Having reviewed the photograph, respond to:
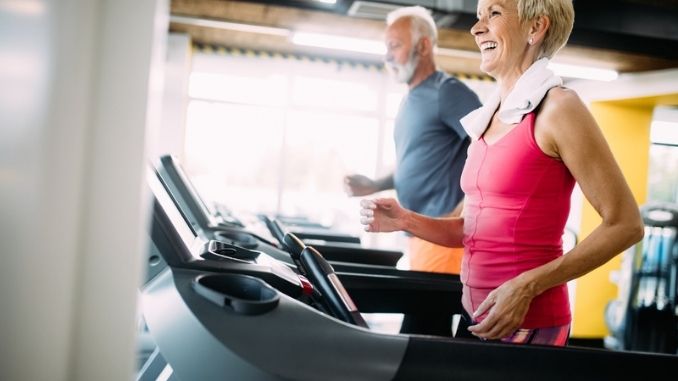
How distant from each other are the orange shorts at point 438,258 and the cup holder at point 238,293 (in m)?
1.30

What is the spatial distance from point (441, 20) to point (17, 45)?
11.3 feet

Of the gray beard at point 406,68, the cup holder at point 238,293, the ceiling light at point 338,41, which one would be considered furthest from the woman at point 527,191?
the ceiling light at point 338,41

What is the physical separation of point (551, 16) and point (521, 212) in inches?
17.1

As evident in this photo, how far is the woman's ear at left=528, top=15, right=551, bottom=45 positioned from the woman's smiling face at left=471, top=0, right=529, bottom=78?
0.01 m

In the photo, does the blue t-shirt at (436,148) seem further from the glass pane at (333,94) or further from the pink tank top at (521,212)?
the glass pane at (333,94)

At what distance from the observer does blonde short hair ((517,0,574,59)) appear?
1.16 meters

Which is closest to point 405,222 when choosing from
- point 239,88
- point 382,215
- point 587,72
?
point 382,215

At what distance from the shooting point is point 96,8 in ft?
1.35

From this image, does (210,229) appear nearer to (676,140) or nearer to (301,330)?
(301,330)

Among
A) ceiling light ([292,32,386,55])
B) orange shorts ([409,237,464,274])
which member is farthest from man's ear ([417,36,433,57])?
ceiling light ([292,32,386,55])

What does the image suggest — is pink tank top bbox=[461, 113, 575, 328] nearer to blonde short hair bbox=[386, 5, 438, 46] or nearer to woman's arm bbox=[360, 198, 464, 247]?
woman's arm bbox=[360, 198, 464, 247]

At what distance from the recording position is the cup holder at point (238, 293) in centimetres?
82

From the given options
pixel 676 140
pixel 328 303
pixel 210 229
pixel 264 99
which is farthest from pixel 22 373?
pixel 676 140

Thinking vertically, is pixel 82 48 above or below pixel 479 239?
above
